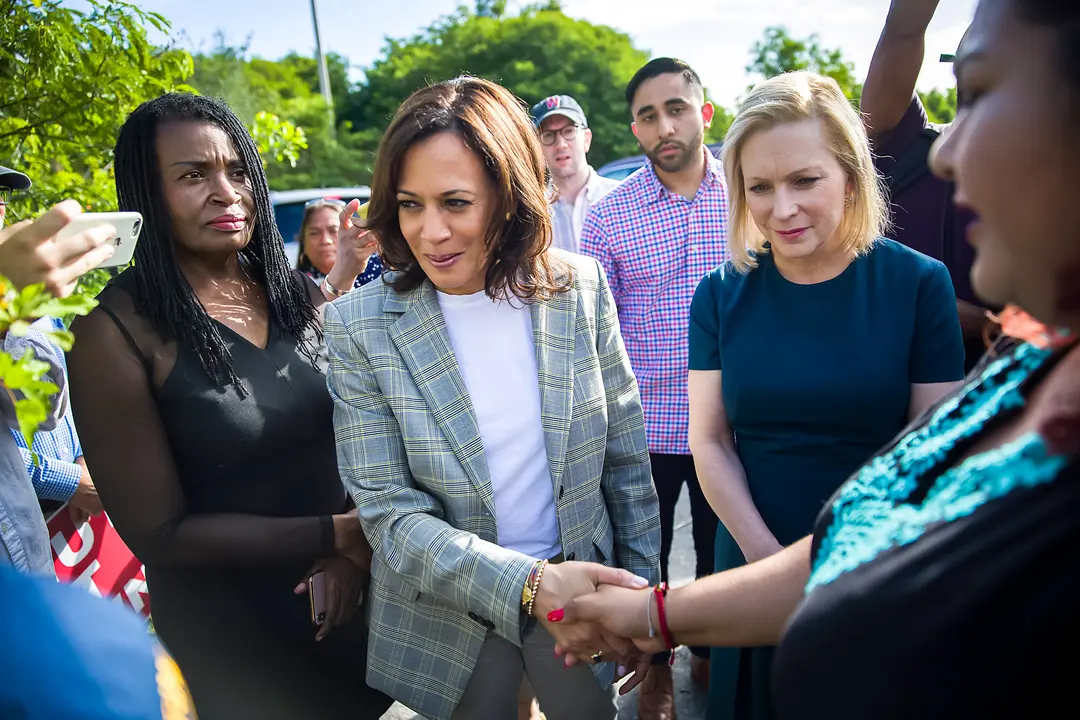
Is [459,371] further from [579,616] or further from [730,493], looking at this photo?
[730,493]

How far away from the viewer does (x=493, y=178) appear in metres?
2.15

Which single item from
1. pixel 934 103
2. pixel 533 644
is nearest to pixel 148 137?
pixel 533 644

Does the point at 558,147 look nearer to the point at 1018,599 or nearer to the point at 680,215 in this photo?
the point at 680,215

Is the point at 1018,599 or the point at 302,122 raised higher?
the point at 302,122

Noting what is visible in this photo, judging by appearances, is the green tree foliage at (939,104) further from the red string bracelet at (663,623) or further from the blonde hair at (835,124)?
the red string bracelet at (663,623)

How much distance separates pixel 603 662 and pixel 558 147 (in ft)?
12.8

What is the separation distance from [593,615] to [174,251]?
1493 mm

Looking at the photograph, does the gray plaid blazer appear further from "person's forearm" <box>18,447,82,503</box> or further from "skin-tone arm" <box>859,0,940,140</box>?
"skin-tone arm" <box>859,0,940,140</box>

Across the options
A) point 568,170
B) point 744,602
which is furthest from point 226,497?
point 568,170

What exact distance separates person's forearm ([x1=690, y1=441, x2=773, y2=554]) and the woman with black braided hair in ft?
3.32

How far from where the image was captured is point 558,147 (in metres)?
5.24

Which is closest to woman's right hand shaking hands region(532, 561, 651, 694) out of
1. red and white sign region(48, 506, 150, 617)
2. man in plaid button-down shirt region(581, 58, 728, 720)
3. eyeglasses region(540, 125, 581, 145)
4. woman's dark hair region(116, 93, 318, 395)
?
woman's dark hair region(116, 93, 318, 395)

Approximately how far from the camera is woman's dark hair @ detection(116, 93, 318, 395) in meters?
2.08

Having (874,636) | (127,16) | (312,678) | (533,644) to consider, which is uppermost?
(127,16)
